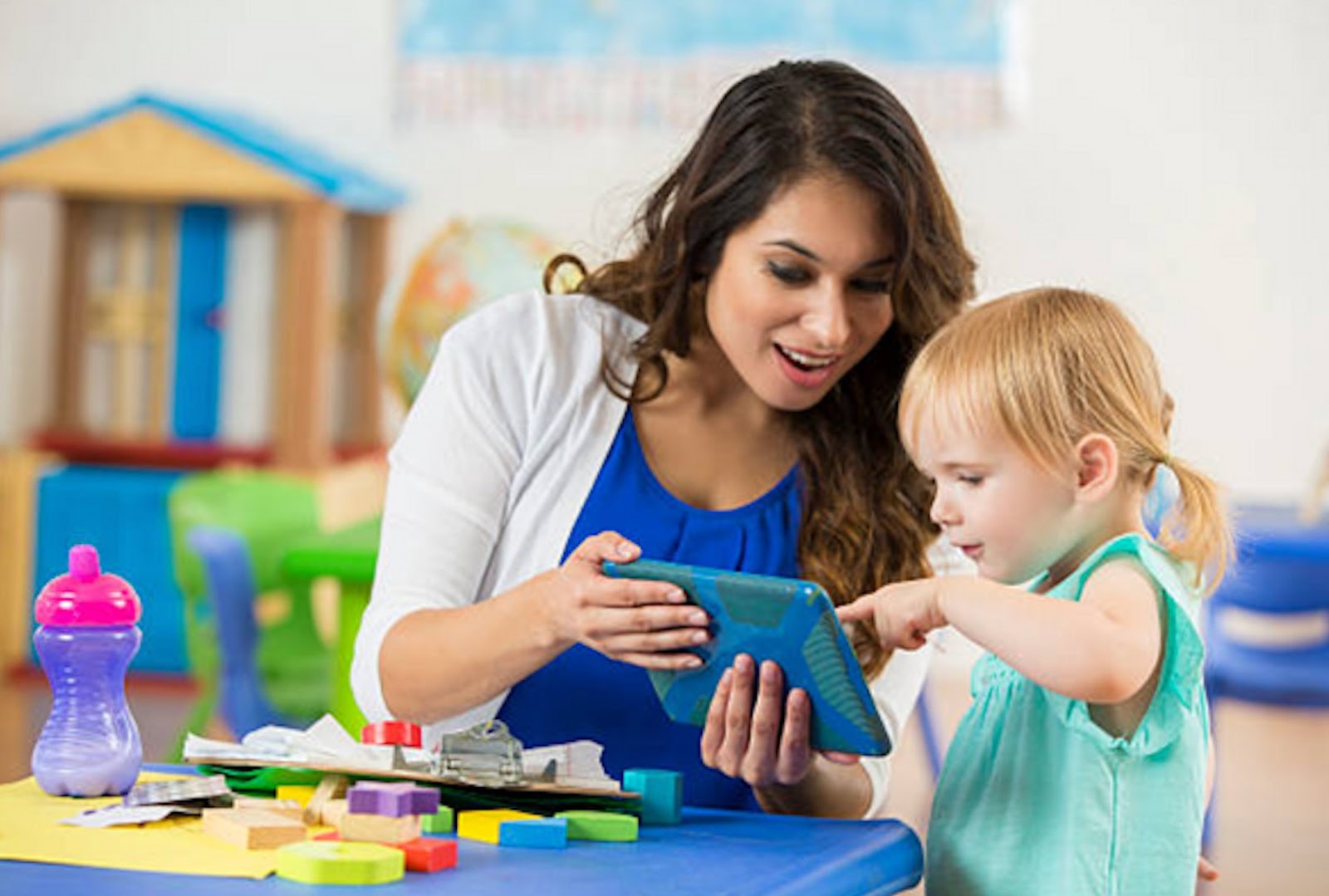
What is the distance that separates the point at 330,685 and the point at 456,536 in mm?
1651

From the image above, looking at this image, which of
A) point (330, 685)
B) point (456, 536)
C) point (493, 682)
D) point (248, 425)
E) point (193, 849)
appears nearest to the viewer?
point (193, 849)

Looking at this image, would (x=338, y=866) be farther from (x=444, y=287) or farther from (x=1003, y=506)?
(x=444, y=287)

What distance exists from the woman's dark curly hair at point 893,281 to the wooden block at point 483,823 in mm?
428

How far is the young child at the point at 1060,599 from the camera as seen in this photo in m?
1.25

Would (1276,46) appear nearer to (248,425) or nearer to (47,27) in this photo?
(248,425)

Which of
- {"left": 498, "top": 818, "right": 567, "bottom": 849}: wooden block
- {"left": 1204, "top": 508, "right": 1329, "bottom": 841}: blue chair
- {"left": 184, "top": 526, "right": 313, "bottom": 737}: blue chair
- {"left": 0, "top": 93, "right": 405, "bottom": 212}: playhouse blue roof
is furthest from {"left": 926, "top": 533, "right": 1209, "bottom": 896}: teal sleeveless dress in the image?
{"left": 0, "top": 93, "right": 405, "bottom": 212}: playhouse blue roof

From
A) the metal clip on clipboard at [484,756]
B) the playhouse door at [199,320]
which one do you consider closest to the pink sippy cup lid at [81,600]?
the metal clip on clipboard at [484,756]

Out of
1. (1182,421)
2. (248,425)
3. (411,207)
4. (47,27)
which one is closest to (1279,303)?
(1182,421)

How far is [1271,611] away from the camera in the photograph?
12.1ft

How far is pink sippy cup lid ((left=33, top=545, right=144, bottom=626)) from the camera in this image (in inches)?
50.6

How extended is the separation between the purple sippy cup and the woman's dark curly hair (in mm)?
572

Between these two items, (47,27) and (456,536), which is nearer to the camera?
(456,536)

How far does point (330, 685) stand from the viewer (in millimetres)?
3215

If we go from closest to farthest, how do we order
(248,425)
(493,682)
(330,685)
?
(493,682)
(330,685)
(248,425)
